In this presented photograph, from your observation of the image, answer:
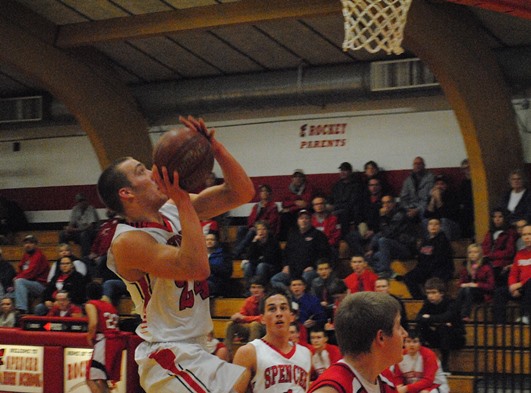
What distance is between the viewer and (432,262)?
11.4 m

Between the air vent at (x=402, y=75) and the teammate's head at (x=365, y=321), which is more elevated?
the air vent at (x=402, y=75)

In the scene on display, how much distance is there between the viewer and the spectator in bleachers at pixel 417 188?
12836mm

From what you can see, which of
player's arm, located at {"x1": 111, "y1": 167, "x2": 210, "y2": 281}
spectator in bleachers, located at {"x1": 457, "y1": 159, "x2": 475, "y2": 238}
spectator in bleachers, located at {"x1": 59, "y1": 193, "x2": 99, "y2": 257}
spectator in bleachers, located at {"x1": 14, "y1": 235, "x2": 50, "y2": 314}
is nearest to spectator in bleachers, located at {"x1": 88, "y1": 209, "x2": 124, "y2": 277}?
spectator in bleachers, located at {"x1": 59, "y1": 193, "x2": 99, "y2": 257}

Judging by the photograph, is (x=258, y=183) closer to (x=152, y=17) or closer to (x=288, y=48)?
(x=288, y=48)

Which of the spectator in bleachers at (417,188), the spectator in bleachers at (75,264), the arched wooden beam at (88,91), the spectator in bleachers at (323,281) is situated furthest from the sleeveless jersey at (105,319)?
the arched wooden beam at (88,91)

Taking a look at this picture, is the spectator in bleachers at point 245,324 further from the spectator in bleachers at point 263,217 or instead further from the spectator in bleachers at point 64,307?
the spectator in bleachers at point 263,217

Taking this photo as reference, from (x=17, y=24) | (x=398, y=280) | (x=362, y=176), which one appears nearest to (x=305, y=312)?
(x=398, y=280)

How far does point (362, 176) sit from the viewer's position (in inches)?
558

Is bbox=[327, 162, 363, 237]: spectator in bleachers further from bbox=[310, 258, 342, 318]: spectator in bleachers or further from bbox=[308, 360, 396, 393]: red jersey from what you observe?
bbox=[308, 360, 396, 393]: red jersey

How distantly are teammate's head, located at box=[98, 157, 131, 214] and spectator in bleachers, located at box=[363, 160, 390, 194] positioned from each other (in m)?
9.62

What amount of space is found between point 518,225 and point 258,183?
5536 millimetres

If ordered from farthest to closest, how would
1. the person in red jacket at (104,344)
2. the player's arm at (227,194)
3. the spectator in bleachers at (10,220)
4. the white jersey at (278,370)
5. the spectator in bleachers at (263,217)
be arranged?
1. the spectator in bleachers at (10,220)
2. the spectator in bleachers at (263,217)
3. the person in red jacket at (104,344)
4. the white jersey at (278,370)
5. the player's arm at (227,194)

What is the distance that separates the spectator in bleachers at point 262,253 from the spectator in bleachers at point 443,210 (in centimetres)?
198

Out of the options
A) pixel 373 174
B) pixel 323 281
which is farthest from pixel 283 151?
pixel 323 281
